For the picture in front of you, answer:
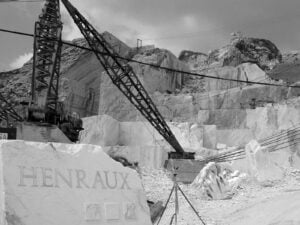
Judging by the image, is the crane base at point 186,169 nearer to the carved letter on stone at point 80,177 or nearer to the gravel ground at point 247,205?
the gravel ground at point 247,205

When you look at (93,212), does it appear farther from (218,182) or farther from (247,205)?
(218,182)

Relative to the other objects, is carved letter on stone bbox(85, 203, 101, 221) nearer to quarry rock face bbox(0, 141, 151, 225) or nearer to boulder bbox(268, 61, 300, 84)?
quarry rock face bbox(0, 141, 151, 225)

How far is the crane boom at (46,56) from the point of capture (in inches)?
821

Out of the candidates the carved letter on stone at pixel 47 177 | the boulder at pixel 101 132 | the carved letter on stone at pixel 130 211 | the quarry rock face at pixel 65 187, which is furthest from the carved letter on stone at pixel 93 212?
the boulder at pixel 101 132

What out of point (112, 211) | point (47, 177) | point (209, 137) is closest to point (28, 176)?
point (47, 177)

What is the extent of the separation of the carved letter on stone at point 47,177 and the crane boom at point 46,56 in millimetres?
15762

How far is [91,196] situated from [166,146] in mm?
22945

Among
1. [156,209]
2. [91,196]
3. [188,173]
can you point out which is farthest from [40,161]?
[188,173]

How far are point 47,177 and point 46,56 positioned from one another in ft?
55.4

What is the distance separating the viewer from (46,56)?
21188mm

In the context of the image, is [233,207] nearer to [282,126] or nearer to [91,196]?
[91,196]

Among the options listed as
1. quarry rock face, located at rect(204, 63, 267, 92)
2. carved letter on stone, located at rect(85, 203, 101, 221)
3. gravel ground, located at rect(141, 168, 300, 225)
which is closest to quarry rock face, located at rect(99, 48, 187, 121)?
quarry rock face, located at rect(204, 63, 267, 92)

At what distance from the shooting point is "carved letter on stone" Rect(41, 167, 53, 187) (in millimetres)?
4988

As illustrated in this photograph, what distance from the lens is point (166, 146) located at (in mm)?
28047
